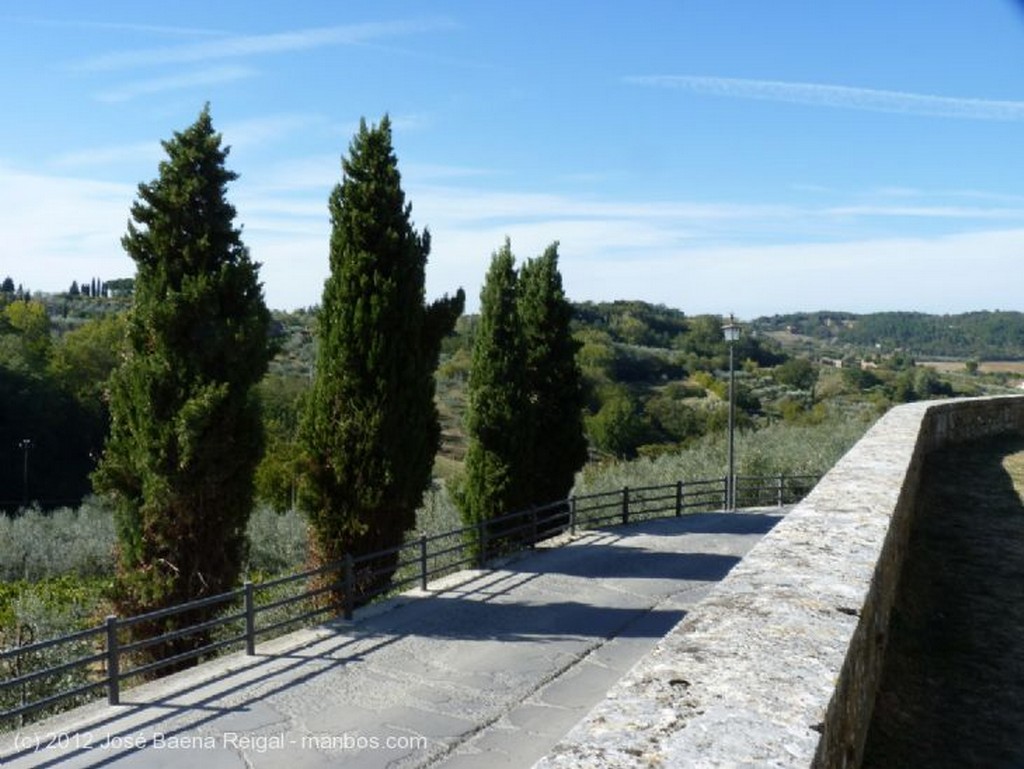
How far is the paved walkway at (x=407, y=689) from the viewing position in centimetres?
734

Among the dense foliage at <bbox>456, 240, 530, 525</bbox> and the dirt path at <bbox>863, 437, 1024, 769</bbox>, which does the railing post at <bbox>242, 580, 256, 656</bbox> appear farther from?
the dense foliage at <bbox>456, 240, 530, 525</bbox>

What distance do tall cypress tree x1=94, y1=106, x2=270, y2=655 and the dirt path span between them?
7.85 metres

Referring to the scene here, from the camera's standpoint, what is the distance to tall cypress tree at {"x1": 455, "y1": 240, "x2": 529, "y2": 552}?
17.6 metres

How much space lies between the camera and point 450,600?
1276 centimetres

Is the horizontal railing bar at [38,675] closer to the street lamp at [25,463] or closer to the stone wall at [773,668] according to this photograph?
the stone wall at [773,668]

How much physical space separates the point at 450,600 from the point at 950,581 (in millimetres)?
6878

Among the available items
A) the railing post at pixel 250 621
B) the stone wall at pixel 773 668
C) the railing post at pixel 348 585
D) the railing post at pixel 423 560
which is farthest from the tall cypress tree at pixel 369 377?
the stone wall at pixel 773 668

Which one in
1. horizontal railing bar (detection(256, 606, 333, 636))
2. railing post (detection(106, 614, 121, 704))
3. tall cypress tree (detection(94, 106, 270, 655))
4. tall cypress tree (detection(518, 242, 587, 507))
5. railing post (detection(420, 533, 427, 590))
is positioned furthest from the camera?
tall cypress tree (detection(518, 242, 587, 507))

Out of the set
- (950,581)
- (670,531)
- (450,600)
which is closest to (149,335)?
(450,600)

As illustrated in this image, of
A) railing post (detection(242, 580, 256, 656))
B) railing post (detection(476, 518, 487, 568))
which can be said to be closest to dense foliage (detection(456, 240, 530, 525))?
railing post (detection(476, 518, 487, 568))

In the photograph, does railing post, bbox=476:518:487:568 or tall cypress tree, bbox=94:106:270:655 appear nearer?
tall cypress tree, bbox=94:106:270:655

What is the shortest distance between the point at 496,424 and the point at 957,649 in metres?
11.9

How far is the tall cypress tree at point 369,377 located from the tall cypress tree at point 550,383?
4.77 meters

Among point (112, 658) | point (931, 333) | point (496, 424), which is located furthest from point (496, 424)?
point (931, 333)
